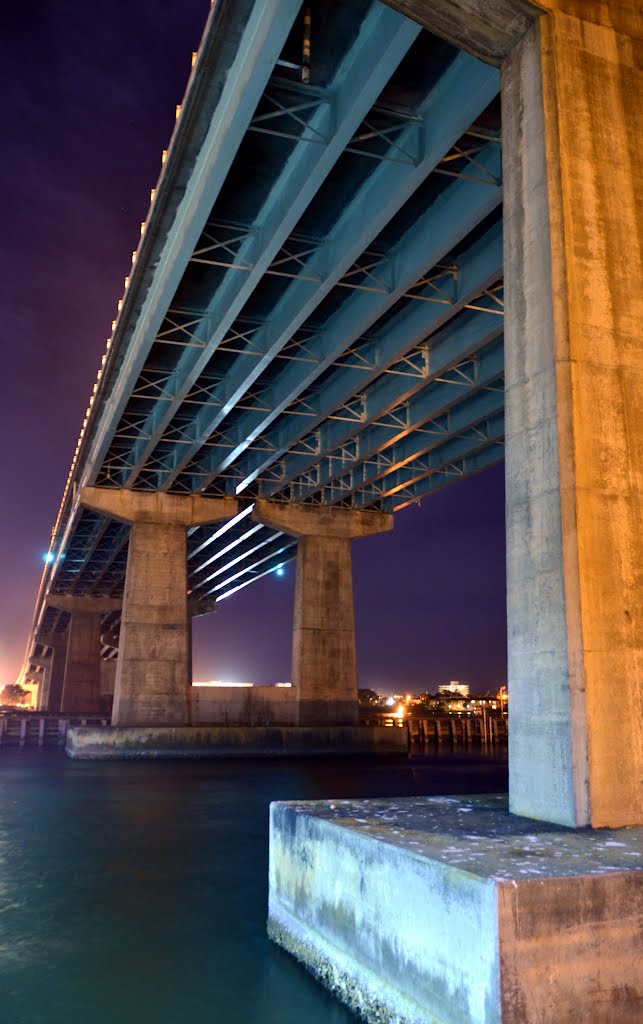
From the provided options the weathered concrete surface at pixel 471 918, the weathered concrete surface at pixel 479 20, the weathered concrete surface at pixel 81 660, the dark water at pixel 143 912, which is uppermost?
the weathered concrete surface at pixel 479 20

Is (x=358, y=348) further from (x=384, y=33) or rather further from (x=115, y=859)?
(x=115, y=859)

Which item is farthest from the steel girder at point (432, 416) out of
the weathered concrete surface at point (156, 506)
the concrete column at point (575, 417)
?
the concrete column at point (575, 417)

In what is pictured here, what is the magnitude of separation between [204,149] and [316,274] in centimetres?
516

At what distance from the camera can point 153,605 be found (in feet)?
132

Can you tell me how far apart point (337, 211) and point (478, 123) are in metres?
4.59

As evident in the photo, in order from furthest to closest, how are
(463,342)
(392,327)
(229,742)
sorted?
(229,742)
(392,327)
(463,342)

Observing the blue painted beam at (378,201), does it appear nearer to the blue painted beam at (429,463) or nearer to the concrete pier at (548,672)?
the concrete pier at (548,672)

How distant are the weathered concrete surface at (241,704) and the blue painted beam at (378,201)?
3103 cm

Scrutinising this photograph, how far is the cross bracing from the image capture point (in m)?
15.3

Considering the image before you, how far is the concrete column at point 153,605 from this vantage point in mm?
39375

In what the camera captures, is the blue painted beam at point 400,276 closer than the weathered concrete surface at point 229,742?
Yes

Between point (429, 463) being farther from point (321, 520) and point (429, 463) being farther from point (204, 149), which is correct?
point (204, 149)

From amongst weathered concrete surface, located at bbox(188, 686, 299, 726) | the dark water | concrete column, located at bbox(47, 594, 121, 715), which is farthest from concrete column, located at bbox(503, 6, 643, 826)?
concrete column, located at bbox(47, 594, 121, 715)

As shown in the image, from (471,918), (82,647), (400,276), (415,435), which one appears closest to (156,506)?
(415,435)
